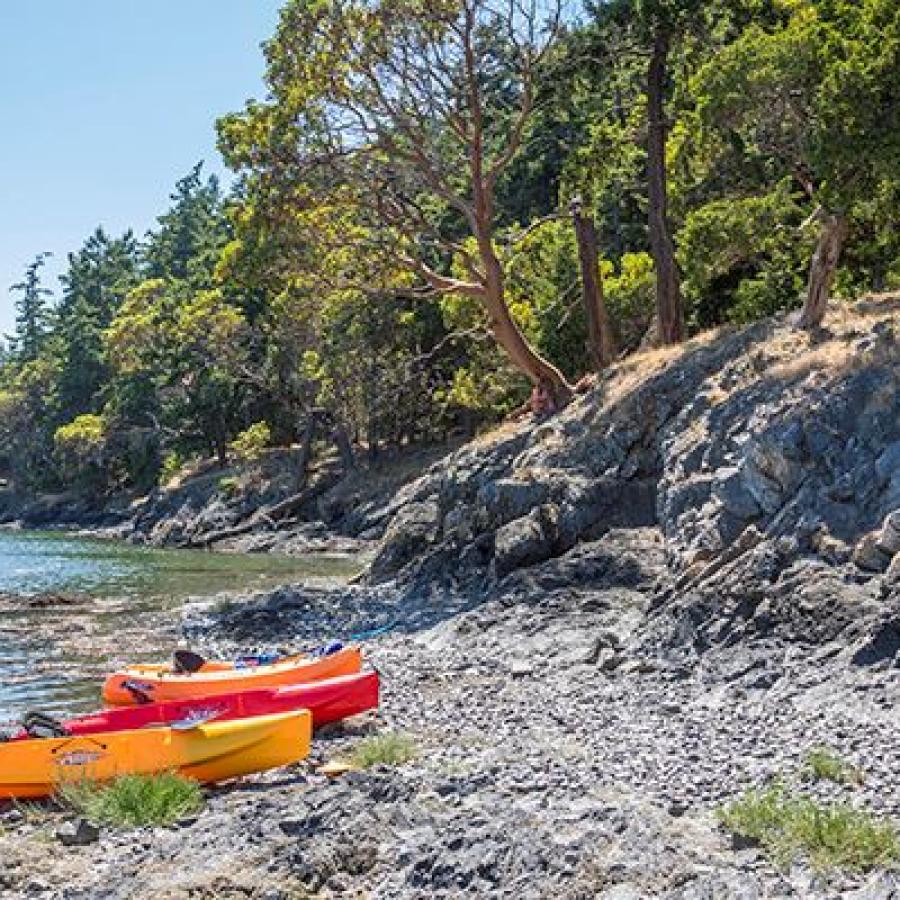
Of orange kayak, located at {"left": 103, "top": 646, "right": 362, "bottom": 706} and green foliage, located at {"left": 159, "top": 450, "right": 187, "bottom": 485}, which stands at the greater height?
green foliage, located at {"left": 159, "top": 450, "right": 187, "bottom": 485}

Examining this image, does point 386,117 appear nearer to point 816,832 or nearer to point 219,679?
point 219,679

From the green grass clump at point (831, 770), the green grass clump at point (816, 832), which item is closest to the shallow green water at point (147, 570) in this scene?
the green grass clump at point (831, 770)

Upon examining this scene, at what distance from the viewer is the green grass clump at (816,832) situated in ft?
23.9

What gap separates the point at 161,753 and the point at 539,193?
47002 millimetres

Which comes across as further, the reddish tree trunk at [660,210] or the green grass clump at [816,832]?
the reddish tree trunk at [660,210]

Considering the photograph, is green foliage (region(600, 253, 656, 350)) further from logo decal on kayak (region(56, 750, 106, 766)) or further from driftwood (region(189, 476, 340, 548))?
logo decal on kayak (region(56, 750, 106, 766))

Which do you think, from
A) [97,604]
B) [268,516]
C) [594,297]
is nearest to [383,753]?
[97,604]

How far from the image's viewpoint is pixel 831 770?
9094 mm

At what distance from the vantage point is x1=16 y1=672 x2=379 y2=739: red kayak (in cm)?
1337

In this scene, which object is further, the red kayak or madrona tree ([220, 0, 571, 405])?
madrona tree ([220, 0, 571, 405])

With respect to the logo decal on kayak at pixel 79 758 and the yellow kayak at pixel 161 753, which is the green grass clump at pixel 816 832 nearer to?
the yellow kayak at pixel 161 753

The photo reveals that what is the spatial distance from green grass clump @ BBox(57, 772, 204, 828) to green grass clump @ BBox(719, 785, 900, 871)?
5.19 metres

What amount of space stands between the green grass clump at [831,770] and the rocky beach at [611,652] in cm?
10

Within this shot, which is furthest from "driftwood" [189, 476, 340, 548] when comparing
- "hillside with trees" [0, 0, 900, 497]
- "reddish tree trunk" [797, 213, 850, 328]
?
"reddish tree trunk" [797, 213, 850, 328]
